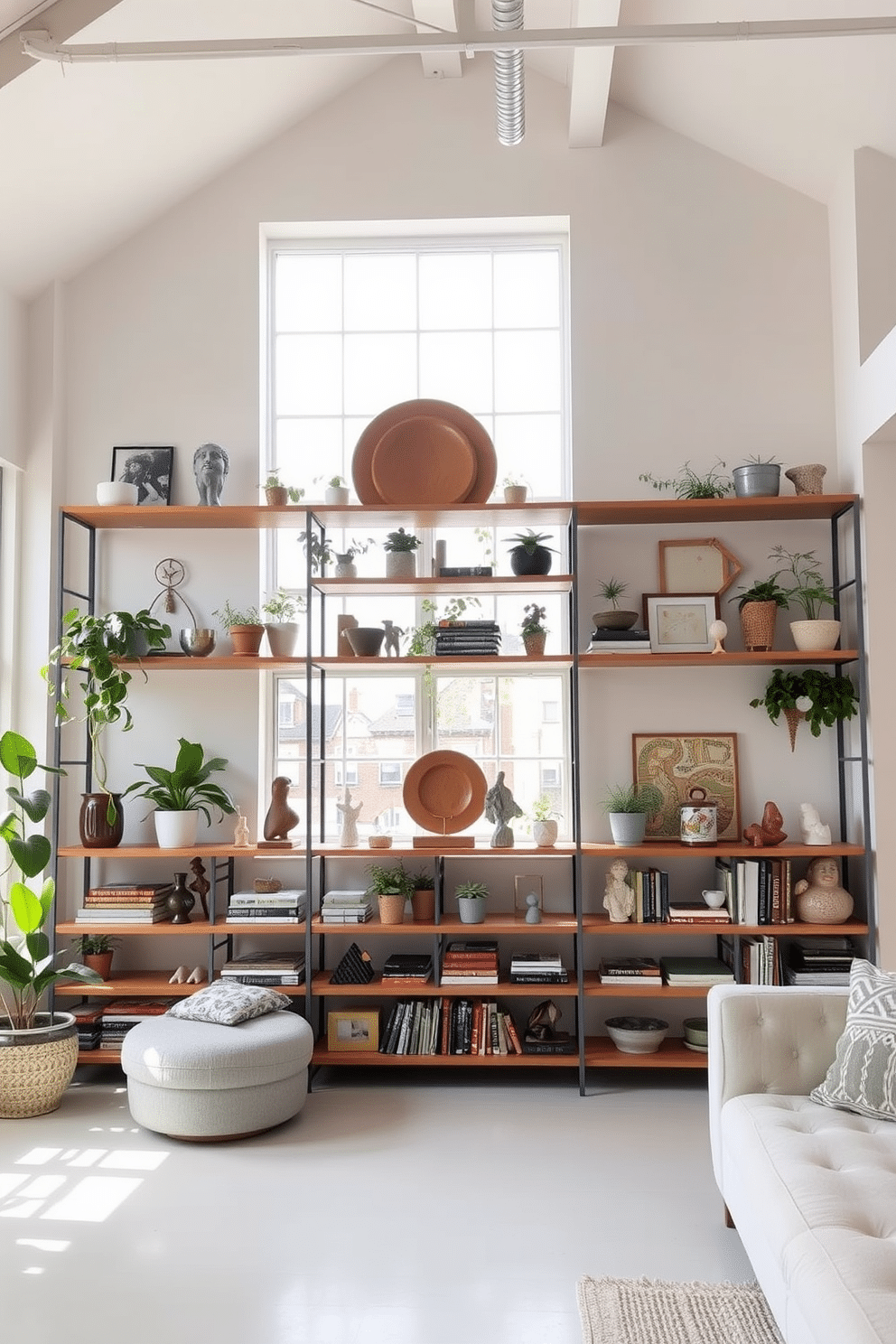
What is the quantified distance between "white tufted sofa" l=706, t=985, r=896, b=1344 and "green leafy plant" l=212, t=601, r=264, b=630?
2.62m

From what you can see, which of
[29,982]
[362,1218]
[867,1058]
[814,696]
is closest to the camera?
[867,1058]

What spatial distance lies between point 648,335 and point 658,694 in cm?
161

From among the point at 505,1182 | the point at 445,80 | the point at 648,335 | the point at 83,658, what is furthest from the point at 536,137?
the point at 505,1182

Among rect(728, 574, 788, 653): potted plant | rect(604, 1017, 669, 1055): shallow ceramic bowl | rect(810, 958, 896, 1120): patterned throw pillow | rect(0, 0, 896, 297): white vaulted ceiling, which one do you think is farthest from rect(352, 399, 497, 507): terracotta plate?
rect(810, 958, 896, 1120): patterned throw pillow

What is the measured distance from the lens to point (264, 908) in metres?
4.48

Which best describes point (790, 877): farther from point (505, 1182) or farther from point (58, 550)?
point (58, 550)

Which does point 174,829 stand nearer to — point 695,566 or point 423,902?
point 423,902

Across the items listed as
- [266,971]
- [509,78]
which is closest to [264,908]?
[266,971]

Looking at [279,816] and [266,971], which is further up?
[279,816]

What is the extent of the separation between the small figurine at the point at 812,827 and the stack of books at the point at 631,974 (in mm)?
823

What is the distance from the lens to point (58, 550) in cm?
468

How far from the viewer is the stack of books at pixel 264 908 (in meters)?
4.46

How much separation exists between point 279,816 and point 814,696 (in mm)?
2281

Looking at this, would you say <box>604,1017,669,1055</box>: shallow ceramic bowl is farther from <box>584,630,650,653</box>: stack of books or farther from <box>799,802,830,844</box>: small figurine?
<box>584,630,650,653</box>: stack of books
